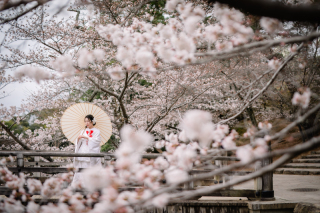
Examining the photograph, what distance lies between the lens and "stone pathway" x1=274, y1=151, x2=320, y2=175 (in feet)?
30.5

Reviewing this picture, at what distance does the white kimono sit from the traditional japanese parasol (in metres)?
0.31

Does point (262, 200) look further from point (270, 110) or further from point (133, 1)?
point (270, 110)

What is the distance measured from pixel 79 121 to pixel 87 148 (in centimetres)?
74

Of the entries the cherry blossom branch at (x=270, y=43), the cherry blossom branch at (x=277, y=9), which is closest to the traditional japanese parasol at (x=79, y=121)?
the cherry blossom branch at (x=270, y=43)

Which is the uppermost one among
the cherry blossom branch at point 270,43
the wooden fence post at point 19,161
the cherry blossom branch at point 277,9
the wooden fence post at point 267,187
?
the cherry blossom branch at point 277,9

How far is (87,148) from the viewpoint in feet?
18.1

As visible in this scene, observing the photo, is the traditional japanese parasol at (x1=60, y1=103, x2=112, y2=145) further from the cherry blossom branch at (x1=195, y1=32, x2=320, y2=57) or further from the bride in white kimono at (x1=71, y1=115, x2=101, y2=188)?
the cherry blossom branch at (x1=195, y1=32, x2=320, y2=57)

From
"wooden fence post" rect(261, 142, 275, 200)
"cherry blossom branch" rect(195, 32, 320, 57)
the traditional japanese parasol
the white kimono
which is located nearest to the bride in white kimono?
the white kimono

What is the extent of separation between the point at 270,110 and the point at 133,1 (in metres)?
9.66

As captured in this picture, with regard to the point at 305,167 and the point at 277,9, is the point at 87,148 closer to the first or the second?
the point at 277,9

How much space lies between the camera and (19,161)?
4.27 meters

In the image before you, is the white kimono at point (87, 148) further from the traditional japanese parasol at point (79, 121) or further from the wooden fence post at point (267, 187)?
the wooden fence post at point (267, 187)

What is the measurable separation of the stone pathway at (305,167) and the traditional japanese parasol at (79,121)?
7525 millimetres

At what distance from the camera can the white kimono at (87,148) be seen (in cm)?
535
